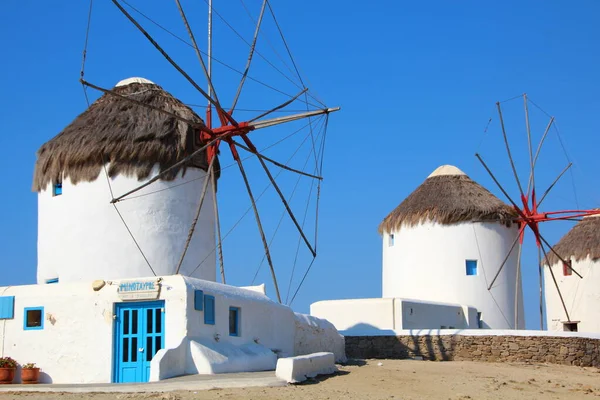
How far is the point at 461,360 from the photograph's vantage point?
2405 centimetres

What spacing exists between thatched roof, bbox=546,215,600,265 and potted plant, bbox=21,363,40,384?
23672 millimetres

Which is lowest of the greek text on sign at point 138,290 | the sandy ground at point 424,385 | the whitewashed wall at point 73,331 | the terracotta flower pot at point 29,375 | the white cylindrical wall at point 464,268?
the sandy ground at point 424,385

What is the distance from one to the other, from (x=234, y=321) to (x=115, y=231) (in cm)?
427

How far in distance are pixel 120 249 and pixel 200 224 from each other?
2.11 metres

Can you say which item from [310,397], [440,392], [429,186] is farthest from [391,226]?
[310,397]

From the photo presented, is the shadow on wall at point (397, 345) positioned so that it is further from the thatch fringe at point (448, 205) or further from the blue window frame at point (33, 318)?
the blue window frame at point (33, 318)

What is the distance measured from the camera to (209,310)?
643 inches

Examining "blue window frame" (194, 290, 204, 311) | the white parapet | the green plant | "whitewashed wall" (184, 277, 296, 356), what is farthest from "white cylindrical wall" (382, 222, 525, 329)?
the green plant

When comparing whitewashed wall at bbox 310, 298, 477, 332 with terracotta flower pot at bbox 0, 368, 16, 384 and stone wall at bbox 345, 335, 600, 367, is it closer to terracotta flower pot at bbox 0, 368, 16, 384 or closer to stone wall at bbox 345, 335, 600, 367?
stone wall at bbox 345, 335, 600, 367

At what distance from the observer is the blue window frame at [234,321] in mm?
17423

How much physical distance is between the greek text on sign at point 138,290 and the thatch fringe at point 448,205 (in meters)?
17.2

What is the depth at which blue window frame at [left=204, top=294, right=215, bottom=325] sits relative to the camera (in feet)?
53.2

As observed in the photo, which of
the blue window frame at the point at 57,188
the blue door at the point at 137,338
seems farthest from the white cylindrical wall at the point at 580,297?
the blue door at the point at 137,338

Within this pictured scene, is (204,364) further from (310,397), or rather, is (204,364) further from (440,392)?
(440,392)
